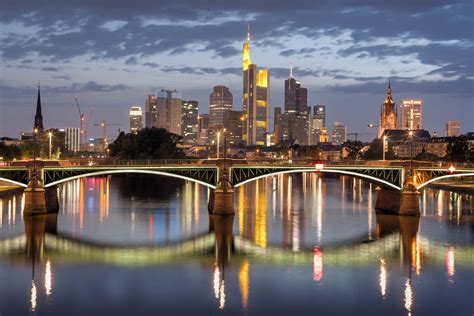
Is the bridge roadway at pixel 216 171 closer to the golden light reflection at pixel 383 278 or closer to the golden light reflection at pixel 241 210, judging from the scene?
the golden light reflection at pixel 241 210

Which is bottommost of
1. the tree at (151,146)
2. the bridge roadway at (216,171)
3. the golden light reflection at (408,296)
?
the golden light reflection at (408,296)

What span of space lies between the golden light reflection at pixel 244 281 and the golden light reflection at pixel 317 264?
5150mm

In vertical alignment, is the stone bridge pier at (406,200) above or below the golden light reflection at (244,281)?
above

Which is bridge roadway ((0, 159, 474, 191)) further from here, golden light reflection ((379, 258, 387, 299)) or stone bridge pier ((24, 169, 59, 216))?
golden light reflection ((379, 258, 387, 299))

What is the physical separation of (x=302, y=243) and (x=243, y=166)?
20.5 metres

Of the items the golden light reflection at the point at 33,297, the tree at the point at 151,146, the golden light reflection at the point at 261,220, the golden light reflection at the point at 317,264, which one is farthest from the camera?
the tree at the point at 151,146

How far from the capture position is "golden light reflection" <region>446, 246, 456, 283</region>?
177 ft

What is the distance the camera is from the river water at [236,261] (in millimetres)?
44812

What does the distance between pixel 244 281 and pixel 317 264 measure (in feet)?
29.5

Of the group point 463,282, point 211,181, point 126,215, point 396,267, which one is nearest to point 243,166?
point 211,181

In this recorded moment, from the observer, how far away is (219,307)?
43.8 metres

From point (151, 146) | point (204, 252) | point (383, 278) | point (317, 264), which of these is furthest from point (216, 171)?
point (151, 146)

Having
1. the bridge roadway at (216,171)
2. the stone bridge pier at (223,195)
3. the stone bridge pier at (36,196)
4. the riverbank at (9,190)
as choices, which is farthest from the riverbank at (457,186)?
the riverbank at (9,190)

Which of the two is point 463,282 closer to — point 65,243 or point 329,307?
point 329,307
